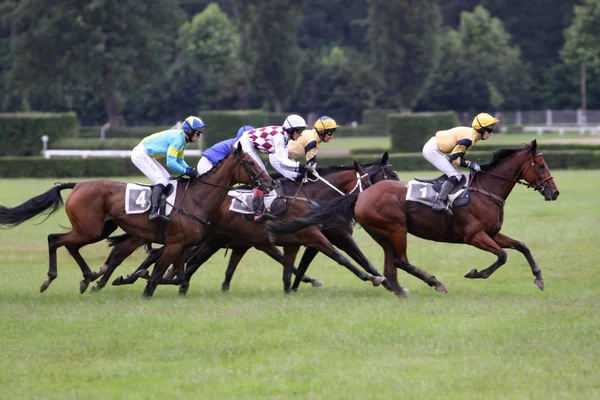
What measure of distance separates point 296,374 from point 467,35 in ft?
191

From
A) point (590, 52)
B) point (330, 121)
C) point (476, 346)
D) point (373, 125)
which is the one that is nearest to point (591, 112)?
point (590, 52)

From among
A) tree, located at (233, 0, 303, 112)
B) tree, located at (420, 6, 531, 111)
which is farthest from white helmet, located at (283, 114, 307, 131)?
tree, located at (420, 6, 531, 111)

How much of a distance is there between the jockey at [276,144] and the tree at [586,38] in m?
51.0

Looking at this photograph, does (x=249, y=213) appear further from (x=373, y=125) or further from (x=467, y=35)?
(x=467, y=35)

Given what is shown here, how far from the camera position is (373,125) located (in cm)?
5891

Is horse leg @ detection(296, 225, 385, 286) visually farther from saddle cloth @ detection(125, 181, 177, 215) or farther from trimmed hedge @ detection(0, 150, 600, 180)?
trimmed hedge @ detection(0, 150, 600, 180)

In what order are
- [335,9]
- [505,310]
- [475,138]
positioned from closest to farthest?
[505,310], [475,138], [335,9]

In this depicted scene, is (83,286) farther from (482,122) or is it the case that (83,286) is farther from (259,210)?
(482,122)

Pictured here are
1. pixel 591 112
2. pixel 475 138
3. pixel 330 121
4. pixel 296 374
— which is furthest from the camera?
pixel 591 112

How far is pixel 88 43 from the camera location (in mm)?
56344

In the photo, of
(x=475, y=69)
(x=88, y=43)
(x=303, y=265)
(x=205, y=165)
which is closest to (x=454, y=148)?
(x=303, y=265)

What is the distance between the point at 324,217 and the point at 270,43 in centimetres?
4608

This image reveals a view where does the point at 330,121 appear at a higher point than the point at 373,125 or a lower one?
higher

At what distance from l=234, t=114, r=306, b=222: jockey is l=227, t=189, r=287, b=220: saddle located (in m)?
0.06
